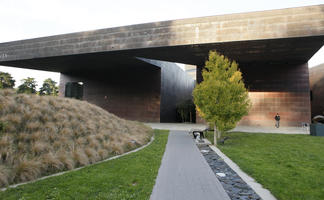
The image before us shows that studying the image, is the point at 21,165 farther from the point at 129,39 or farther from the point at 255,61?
the point at 255,61

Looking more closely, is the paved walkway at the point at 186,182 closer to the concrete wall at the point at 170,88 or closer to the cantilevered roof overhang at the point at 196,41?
the cantilevered roof overhang at the point at 196,41

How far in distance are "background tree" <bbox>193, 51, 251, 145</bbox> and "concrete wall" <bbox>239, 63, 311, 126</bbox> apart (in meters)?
13.9

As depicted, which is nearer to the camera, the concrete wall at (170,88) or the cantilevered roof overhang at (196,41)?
the cantilevered roof overhang at (196,41)

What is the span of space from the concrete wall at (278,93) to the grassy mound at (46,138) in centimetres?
1842

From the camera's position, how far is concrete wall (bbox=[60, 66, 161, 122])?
25188mm

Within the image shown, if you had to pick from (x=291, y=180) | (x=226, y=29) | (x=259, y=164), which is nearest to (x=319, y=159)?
(x=259, y=164)

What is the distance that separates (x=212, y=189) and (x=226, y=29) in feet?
48.6

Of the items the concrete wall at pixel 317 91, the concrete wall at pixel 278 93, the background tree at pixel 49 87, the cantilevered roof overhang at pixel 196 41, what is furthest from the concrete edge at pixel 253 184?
the background tree at pixel 49 87

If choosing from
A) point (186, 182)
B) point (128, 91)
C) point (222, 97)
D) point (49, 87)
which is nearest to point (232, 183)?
point (186, 182)

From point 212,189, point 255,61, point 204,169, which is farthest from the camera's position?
point 255,61

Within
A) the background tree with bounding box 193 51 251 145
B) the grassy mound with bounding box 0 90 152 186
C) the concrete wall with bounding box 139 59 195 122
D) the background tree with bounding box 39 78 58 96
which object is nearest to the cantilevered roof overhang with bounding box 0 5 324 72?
the concrete wall with bounding box 139 59 195 122

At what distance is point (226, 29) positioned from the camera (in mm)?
15414

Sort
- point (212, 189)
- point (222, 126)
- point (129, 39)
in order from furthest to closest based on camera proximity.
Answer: point (129, 39) < point (222, 126) < point (212, 189)

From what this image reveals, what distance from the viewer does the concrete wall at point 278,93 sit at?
20719 millimetres
